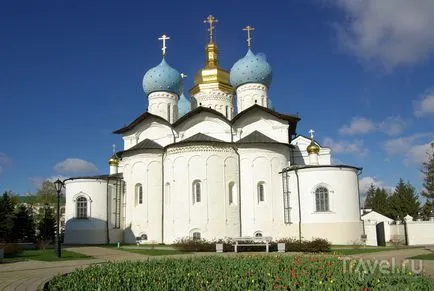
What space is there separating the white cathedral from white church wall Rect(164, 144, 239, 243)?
6 centimetres

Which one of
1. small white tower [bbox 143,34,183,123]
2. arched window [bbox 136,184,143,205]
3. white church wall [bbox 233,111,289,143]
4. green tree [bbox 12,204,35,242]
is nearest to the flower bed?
arched window [bbox 136,184,143,205]

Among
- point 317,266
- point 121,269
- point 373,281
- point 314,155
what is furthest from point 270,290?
point 314,155

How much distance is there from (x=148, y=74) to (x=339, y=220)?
18.2 m

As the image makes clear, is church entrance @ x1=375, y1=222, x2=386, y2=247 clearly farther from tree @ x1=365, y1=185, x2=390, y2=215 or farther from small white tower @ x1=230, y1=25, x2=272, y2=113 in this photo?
tree @ x1=365, y1=185, x2=390, y2=215

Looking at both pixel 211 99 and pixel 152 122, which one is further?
pixel 211 99

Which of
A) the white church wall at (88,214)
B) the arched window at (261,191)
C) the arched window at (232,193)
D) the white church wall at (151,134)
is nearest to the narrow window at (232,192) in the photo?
the arched window at (232,193)

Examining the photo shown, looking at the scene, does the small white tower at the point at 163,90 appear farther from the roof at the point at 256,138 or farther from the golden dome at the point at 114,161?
the roof at the point at 256,138

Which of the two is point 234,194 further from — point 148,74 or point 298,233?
point 148,74

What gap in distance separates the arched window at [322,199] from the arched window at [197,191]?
24.0ft

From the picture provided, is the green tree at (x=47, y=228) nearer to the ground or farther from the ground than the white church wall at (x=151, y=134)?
nearer to the ground

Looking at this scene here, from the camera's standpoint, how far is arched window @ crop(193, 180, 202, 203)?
89.4 feet

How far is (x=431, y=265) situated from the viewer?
Answer: 45.4 ft

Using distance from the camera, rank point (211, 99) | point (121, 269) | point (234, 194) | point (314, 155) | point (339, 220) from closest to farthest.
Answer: point (121, 269), point (339, 220), point (234, 194), point (314, 155), point (211, 99)

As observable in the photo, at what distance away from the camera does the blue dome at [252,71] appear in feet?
108
